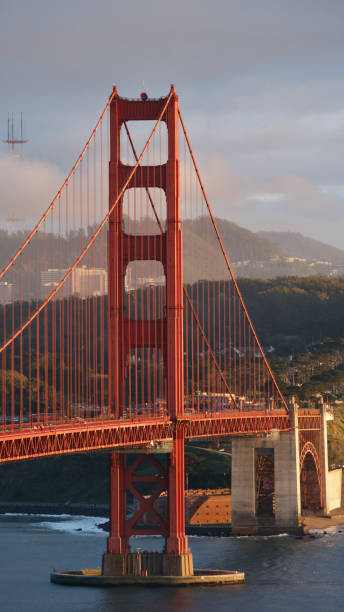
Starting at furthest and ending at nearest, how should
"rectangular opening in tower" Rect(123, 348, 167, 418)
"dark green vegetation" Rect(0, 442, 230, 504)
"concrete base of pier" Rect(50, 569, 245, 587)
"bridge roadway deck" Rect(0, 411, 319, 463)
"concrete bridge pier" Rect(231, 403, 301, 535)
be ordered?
"dark green vegetation" Rect(0, 442, 230, 504) → "concrete bridge pier" Rect(231, 403, 301, 535) → "rectangular opening in tower" Rect(123, 348, 167, 418) → "concrete base of pier" Rect(50, 569, 245, 587) → "bridge roadway deck" Rect(0, 411, 319, 463)

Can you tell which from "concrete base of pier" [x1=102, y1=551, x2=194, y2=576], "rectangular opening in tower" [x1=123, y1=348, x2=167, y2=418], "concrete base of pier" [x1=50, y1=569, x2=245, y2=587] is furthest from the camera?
"rectangular opening in tower" [x1=123, y1=348, x2=167, y2=418]

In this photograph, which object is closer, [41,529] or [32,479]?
[41,529]

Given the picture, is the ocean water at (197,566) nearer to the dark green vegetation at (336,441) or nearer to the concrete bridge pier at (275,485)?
the concrete bridge pier at (275,485)

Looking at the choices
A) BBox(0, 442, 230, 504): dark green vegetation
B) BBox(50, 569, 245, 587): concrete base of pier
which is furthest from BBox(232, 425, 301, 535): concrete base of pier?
BBox(50, 569, 245, 587): concrete base of pier

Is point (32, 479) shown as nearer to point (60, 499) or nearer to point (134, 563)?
point (60, 499)

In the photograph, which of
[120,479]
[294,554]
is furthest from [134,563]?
[294,554]

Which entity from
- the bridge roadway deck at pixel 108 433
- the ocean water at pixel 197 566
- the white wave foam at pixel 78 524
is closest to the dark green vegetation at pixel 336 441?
the white wave foam at pixel 78 524

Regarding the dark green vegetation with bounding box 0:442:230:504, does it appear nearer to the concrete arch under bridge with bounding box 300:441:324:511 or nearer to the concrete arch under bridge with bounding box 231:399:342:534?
the concrete arch under bridge with bounding box 300:441:324:511
